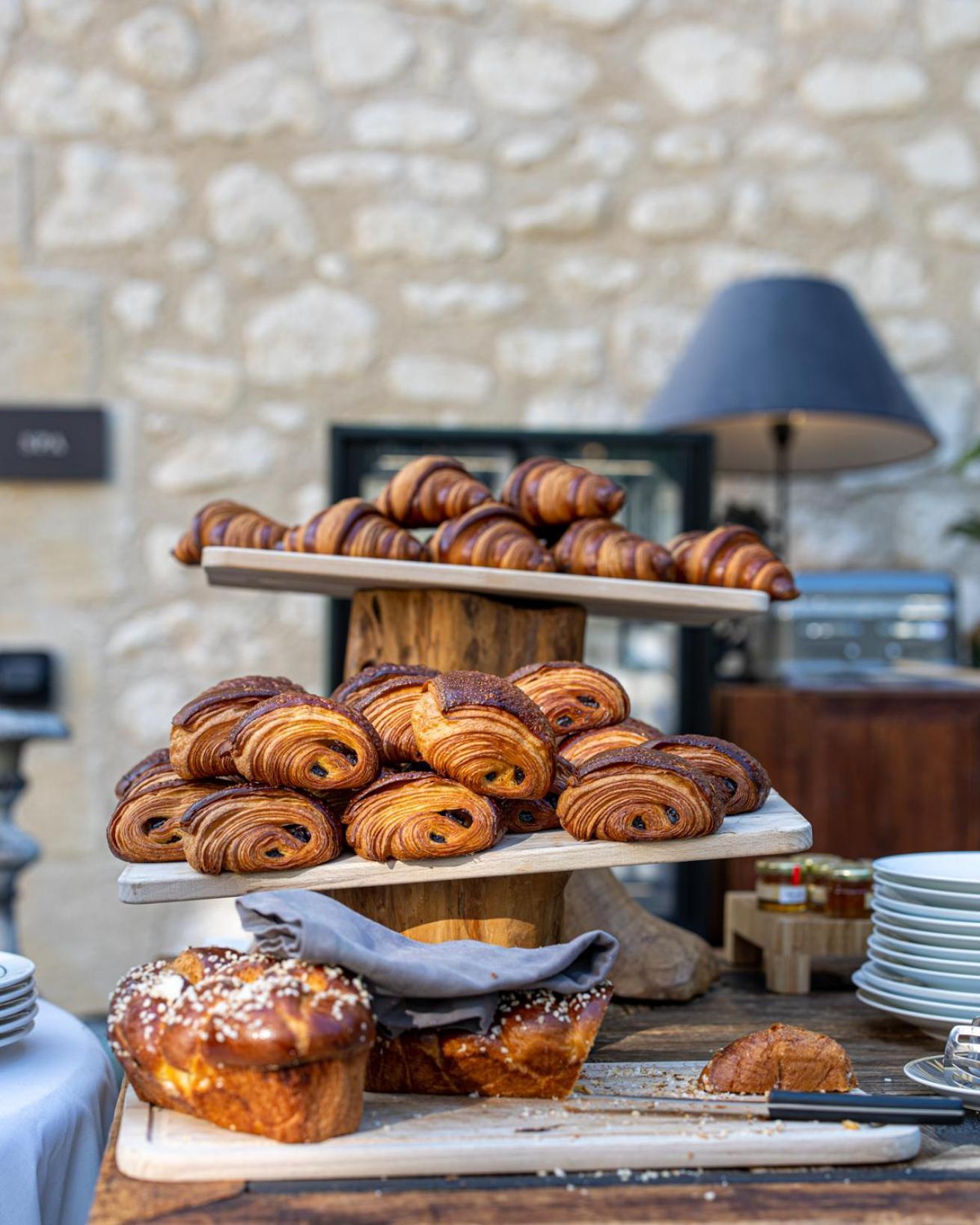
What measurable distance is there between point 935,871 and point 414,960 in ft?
1.92

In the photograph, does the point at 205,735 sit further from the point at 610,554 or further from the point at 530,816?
the point at 610,554

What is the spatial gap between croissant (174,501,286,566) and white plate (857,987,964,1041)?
0.86 metres

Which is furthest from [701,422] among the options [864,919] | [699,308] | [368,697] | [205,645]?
[368,697]

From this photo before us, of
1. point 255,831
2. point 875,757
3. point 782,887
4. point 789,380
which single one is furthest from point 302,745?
point 875,757

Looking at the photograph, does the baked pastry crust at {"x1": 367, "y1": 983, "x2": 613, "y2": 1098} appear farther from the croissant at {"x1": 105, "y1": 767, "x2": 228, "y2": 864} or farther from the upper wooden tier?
the upper wooden tier

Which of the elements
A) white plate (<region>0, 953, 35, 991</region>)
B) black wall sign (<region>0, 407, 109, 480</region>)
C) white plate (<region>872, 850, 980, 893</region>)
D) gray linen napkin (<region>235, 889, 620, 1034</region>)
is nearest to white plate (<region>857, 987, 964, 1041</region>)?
white plate (<region>872, 850, 980, 893</region>)

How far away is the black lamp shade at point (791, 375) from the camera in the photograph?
289 centimetres

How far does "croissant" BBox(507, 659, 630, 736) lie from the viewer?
131cm

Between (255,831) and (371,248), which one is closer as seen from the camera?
(255,831)

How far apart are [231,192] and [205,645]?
1198 mm

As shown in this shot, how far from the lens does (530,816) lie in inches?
48.1

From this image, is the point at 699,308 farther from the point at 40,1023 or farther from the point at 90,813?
the point at 40,1023

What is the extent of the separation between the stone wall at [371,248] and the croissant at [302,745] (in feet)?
7.53

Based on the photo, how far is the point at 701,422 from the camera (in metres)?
3.10
